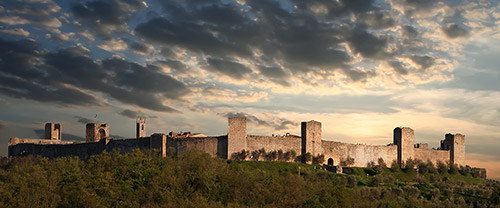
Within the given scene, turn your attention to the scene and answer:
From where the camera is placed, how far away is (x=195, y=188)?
4384 cm

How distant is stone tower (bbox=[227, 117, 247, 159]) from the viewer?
55.1 metres

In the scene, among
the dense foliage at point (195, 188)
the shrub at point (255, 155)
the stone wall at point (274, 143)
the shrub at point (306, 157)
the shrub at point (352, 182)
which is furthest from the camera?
the shrub at point (306, 157)

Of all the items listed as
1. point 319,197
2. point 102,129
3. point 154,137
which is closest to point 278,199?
point 319,197

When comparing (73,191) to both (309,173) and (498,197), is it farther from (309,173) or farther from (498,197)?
(498,197)

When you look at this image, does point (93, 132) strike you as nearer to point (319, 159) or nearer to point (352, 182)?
point (319, 159)

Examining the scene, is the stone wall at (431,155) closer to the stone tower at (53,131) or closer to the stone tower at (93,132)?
the stone tower at (93,132)

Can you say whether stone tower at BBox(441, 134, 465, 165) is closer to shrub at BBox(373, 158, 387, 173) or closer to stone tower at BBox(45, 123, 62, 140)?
shrub at BBox(373, 158, 387, 173)

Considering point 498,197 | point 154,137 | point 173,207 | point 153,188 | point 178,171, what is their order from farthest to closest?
point 154,137
point 498,197
point 178,171
point 153,188
point 173,207

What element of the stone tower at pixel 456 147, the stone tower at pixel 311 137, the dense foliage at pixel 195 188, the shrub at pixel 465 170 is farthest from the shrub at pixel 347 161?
the stone tower at pixel 456 147

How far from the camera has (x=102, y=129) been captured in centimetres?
7488

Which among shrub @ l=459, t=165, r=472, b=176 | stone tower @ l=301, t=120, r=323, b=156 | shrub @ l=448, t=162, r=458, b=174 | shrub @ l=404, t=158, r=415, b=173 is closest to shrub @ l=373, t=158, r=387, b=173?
shrub @ l=404, t=158, r=415, b=173

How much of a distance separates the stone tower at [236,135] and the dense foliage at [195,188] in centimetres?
230

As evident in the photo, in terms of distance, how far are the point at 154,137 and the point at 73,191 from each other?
1774 centimetres

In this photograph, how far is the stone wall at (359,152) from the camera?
204 feet
